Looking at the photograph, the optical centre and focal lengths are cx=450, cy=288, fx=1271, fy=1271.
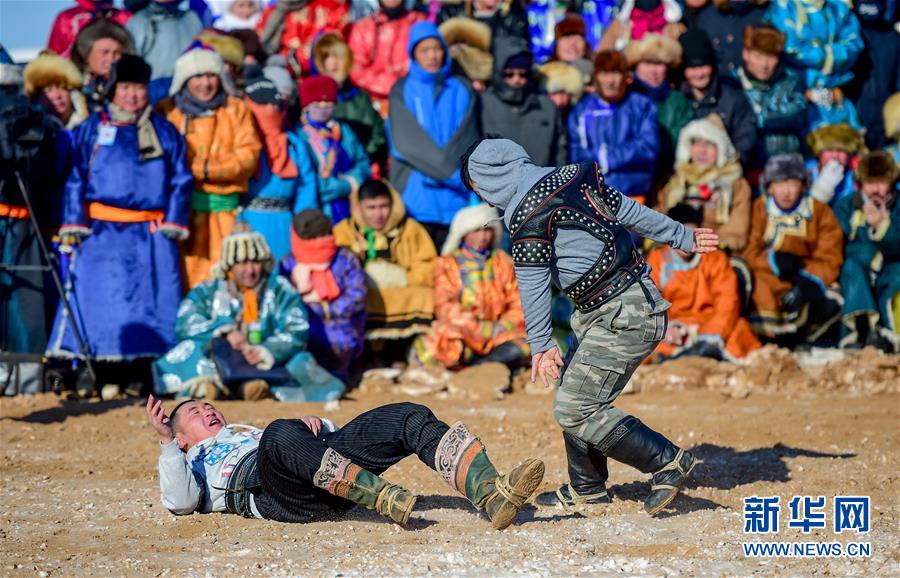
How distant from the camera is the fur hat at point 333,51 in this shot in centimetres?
976

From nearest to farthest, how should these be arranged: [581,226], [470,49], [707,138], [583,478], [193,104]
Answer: [581,226] → [583,478] → [193,104] → [707,138] → [470,49]

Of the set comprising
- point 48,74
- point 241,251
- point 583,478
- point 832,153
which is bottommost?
point 583,478

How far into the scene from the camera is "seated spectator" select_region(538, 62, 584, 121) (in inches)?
394

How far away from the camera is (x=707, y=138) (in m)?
9.89

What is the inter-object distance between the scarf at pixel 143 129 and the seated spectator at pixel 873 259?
5.33 metres

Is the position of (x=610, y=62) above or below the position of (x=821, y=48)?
below

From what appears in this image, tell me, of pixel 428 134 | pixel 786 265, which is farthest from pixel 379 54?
pixel 786 265

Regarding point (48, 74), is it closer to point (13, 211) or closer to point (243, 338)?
point (13, 211)

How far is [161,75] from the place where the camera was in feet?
31.5

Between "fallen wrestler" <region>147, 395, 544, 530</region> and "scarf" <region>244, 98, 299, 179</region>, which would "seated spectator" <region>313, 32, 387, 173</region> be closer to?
"scarf" <region>244, 98, 299, 179</region>

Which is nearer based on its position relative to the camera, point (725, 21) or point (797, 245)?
point (797, 245)

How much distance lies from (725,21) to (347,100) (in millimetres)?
3335

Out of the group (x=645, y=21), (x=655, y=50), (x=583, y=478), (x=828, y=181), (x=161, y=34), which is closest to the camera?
(x=583, y=478)

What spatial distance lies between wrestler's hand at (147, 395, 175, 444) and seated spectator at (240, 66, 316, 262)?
4168 millimetres
